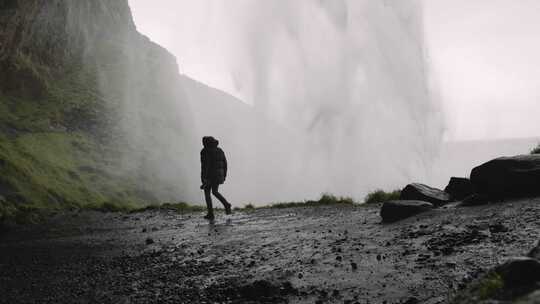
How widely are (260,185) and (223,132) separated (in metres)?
30.6

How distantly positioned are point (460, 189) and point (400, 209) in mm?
2379

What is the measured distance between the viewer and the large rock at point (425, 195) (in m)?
10.1

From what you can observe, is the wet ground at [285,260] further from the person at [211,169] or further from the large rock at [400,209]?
the person at [211,169]

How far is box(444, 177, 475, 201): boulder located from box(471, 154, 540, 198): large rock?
0.78 m

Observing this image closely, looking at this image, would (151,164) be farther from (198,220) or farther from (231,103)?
(231,103)

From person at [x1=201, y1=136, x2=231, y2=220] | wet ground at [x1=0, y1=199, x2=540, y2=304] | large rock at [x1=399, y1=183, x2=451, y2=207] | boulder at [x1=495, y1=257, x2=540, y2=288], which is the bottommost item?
wet ground at [x1=0, y1=199, x2=540, y2=304]

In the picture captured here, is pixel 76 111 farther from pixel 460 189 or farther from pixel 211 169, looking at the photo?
pixel 460 189

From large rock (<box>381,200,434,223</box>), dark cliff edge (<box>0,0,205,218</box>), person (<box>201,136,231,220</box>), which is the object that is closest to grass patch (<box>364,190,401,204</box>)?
large rock (<box>381,200,434,223</box>)

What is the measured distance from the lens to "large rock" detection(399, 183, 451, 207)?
33.0 feet

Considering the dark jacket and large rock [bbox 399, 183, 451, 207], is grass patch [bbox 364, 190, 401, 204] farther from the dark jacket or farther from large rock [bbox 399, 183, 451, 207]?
the dark jacket

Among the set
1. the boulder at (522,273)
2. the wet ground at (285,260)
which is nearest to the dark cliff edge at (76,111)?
the wet ground at (285,260)

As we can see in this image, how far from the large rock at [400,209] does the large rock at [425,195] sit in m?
0.75

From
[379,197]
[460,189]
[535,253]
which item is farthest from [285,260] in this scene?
[379,197]

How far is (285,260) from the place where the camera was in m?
6.97
